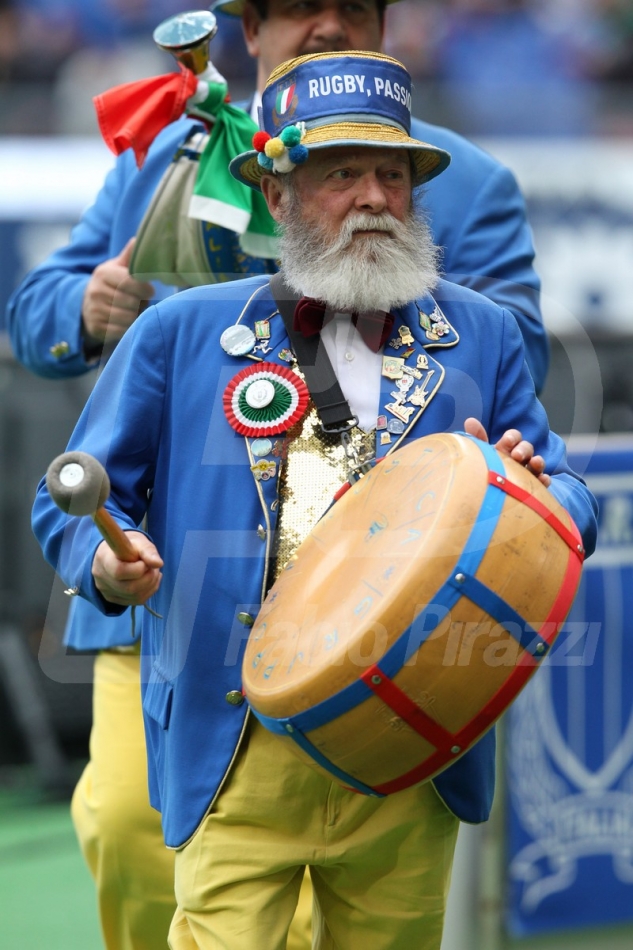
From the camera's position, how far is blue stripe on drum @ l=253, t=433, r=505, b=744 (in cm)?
236

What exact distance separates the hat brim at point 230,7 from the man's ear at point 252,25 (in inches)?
0.5

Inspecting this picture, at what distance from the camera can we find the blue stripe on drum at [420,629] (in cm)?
Answer: 236

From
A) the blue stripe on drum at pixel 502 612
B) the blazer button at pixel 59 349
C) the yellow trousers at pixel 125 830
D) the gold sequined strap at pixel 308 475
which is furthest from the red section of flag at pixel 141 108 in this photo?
the blue stripe on drum at pixel 502 612

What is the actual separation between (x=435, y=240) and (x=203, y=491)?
116 cm

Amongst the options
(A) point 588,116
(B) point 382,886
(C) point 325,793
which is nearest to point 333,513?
(C) point 325,793

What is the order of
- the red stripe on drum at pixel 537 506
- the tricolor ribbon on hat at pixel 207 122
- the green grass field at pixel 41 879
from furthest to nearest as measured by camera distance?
the green grass field at pixel 41 879
the tricolor ribbon on hat at pixel 207 122
the red stripe on drum at pixel 537 506

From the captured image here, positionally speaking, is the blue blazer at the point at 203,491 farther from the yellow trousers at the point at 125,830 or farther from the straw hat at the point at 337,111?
the yellow trousers at the point at 125,830

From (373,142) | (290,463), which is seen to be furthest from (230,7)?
(290,463)

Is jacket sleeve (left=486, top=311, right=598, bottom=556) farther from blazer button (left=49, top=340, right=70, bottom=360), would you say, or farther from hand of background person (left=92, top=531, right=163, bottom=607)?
blazer button (left=49, top=340, right=70, bottom=360)

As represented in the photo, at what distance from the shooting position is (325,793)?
277cm

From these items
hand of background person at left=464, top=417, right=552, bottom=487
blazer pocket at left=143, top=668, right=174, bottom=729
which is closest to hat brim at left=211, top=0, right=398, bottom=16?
hand of background person at left=464, top=417, right=552, bottom=487

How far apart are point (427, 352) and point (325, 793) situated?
0.87 metres

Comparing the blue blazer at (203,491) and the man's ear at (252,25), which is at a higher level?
the man's ear at (252,25)

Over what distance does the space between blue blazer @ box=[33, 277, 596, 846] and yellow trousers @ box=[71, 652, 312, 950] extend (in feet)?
1.94
